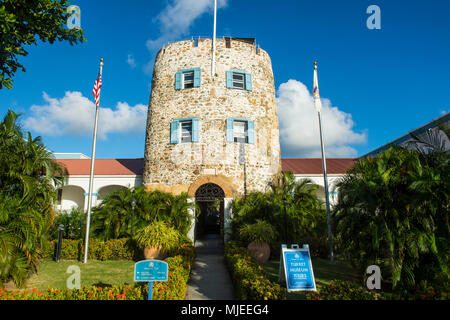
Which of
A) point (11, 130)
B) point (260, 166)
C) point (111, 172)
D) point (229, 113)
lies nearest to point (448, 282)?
point (260, 166)

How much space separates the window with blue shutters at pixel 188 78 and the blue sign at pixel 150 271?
11.4 metres

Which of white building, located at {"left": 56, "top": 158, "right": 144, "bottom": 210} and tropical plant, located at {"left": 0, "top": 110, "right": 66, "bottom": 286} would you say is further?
white building, located at {"left": 56, "top": 158, "right": 144, "bottom": 210}

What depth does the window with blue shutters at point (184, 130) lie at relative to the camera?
1439cm

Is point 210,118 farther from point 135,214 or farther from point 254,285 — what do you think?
point 254,285

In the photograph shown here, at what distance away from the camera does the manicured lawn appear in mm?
8062

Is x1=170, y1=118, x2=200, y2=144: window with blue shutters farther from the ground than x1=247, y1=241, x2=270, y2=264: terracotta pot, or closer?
farther from the ground

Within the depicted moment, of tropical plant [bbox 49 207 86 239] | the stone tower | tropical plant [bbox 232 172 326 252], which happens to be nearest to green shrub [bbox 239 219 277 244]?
tropical plant [bbox 232 172 326 252]

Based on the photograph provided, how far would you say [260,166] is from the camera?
48.0ft

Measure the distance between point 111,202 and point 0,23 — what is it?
26.4 feet

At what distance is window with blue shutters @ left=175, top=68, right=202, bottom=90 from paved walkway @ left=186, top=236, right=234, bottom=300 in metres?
9.17

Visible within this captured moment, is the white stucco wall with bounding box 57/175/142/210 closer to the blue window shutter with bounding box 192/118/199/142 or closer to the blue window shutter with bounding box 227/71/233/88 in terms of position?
the blue window shutter with bounding box 192/118/199/142

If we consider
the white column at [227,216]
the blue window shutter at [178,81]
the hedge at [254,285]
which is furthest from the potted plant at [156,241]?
the blue window shutter at [178,81]

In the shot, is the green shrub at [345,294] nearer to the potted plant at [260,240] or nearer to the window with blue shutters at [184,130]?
the potted plant at [260,240]

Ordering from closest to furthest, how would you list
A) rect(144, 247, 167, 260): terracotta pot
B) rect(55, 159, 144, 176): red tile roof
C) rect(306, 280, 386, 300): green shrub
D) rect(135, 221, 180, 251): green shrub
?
rect(306, 280, 386, 300): green shrub < rect(135, 221, 180, 251): green shrub < rect(144, 247, 167, 260): terracotta pot < rect(55, 159, 144, 176): red tile roof
